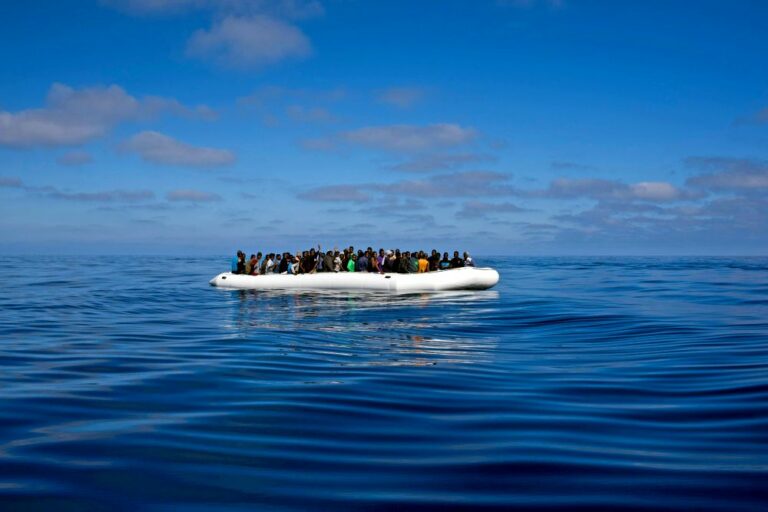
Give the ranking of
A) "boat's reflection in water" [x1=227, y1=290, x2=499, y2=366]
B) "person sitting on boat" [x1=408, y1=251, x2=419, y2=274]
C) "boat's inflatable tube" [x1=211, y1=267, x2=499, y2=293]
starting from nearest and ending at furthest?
1. "boat's reflection in water" [x1=227, y1=290, x2=499, y2=366]
2. "boat's inflatable tube" [x1=211, y1=267, x2=499, y2=293]
3. "person sitting on boat" [x1=408, y1=251, x2=419, y2=274]

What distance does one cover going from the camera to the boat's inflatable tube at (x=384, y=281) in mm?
29141

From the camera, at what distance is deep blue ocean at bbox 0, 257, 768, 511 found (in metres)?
4.75

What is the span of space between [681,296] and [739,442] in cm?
2711

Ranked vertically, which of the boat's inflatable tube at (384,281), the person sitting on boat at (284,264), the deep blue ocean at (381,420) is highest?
the person sitting on boat at (284,264)

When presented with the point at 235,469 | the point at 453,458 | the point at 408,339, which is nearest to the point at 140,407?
the point at 235,469

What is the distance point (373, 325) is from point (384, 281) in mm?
11257

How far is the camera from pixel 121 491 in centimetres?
478

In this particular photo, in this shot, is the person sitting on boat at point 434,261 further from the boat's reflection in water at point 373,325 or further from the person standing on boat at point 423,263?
the boat's reflection in water at point 373,325

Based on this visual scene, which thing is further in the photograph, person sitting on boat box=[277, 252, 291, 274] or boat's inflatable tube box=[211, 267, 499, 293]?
person sitting on boat box=[277, 252, 291, 274]

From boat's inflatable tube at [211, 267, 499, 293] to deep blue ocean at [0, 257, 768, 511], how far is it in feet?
42.3

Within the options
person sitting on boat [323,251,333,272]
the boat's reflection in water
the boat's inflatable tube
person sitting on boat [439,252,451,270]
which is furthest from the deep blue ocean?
person sitting on boat [439,252,451,270]

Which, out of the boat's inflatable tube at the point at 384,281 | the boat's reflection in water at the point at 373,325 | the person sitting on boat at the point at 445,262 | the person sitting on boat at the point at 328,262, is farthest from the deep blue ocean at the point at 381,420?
the person sitting on boat at the point at 445,262

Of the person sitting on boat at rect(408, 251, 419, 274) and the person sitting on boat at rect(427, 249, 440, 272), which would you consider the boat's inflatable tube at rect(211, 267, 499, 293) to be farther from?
the person sitting on boat at rect(427, 249, 440, 272)

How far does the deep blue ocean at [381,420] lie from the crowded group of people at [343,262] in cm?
1559
